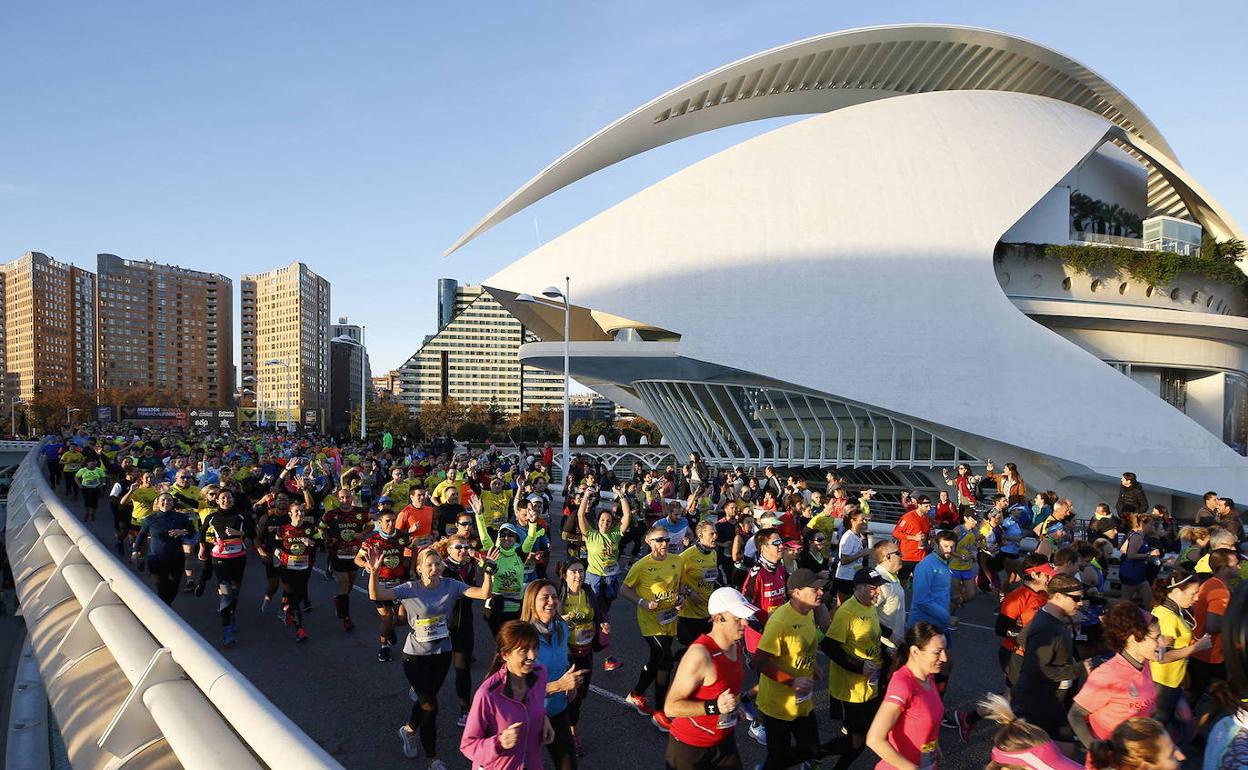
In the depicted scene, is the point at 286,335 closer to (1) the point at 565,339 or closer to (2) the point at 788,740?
(1) the point at 565,339

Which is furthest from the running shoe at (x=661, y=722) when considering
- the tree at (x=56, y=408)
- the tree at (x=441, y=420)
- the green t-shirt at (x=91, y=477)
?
the tree at (x=56, y=408)

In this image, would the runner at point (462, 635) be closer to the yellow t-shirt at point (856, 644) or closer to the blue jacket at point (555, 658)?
the blue jacket at point (555, 658)

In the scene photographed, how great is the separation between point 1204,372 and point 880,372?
527 inches

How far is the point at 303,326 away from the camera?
132 meters

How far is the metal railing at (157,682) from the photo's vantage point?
243 centimetres

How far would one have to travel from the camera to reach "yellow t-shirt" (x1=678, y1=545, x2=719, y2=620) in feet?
20.1

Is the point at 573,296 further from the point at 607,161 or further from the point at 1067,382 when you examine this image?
the point at 1067,382

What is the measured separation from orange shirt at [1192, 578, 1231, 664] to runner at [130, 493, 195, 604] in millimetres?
9177

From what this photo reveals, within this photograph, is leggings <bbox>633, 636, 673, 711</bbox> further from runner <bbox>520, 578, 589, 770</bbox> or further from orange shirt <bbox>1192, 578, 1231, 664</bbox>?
orange shirt <bbox>1192, 578, 1231, 664</bbox>


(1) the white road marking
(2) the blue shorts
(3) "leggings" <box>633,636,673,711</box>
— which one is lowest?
(1) the white road marking

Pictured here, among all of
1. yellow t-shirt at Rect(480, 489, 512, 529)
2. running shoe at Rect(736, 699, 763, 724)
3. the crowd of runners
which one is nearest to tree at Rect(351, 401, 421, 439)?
the crowd of runners

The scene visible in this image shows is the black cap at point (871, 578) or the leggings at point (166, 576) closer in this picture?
the black cap at point (871, 578)

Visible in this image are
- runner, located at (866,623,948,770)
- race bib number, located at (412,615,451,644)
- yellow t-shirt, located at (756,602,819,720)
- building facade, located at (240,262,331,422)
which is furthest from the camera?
building facade, located at (240,262,331,422)

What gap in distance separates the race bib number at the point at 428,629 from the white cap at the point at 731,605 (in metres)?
2.15
